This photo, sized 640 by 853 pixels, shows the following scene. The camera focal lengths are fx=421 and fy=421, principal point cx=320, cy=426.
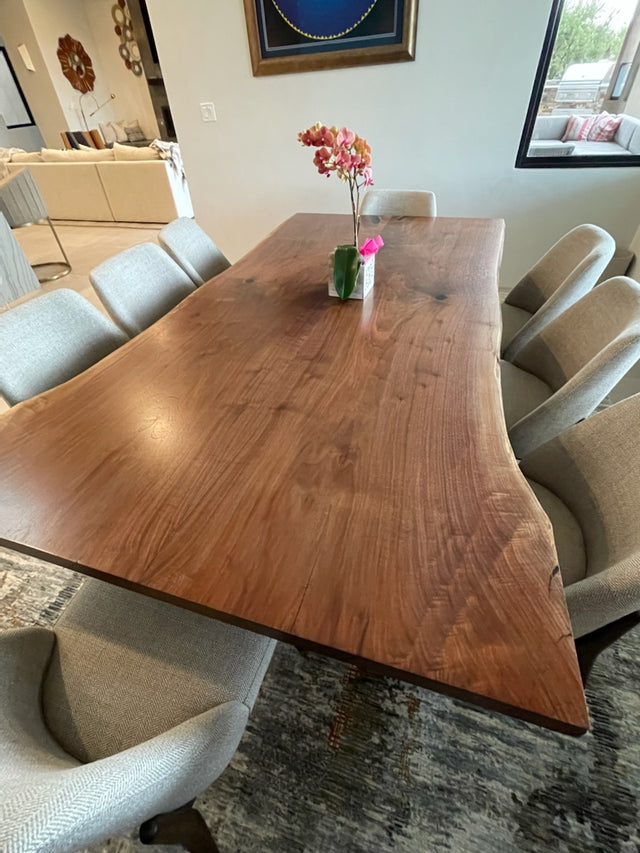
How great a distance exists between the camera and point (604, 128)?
2541mm

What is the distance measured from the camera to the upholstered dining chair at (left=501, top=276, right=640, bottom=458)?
942mm

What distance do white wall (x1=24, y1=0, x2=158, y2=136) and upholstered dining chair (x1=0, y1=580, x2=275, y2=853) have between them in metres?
8.60

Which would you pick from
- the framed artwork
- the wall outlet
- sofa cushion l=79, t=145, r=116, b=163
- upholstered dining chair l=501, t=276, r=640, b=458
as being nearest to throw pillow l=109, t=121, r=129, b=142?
sofa cushion l=79, t=145, r=116, b=163

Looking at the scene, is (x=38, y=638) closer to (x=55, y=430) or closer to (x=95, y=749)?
(x=95, y=749)

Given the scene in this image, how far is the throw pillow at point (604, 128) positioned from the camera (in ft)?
8.29

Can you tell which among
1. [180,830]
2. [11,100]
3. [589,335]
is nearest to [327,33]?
[589,335]

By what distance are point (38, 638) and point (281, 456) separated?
0.61 m

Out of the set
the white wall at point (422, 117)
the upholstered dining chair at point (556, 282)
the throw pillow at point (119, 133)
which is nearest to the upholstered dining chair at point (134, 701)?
the upholstered dining chair at point (556, 282)

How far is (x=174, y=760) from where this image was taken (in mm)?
518

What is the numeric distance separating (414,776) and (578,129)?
10.9 feet

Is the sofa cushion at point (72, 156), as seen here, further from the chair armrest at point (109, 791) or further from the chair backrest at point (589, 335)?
the chair armrest at point (109, 791)

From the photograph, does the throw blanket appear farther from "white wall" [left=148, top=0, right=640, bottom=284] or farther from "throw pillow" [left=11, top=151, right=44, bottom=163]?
"throw pillow" [left=11, top=151, right=44, bottom=163]

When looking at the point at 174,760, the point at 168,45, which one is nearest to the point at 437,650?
the point at 174,760

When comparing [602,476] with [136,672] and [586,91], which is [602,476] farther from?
[586,91]
